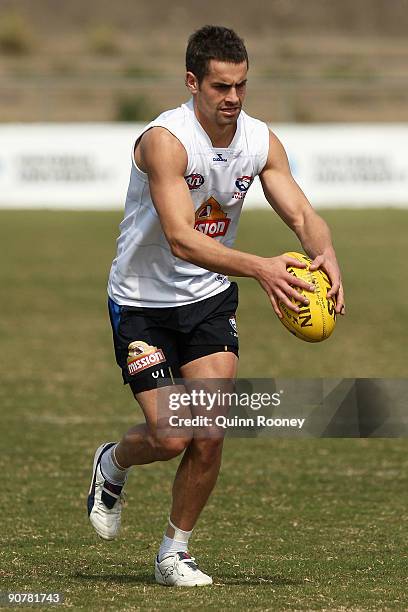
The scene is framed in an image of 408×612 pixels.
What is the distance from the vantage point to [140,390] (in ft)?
19.9

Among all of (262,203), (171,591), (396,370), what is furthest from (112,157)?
(171,591)

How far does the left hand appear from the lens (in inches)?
226

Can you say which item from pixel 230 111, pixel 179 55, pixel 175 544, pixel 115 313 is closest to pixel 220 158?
pixel 230 111

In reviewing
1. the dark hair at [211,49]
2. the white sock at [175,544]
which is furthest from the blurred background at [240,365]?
the dark hair at [211,49]

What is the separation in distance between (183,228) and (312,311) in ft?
2.15

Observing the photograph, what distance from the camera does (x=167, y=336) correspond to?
6.21 metres

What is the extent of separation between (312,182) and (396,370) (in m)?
14.5

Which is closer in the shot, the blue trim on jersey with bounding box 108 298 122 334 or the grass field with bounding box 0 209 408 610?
the grass field with bounding box 0 209 408 610

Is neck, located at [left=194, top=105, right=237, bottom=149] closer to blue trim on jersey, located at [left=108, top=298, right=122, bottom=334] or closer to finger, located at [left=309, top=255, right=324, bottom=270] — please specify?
finger, located at [left=309, top=255, right=324, bottom=270]

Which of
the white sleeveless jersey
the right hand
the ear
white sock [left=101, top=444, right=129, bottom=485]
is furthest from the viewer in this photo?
white sock [left=101, top=444, right=129, bottom=485]

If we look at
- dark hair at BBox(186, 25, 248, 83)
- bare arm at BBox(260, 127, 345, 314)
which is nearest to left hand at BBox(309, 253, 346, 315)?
bare arm at BBox(260, 127, 345, 314)

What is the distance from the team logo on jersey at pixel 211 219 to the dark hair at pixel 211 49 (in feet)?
Answer: 1.91

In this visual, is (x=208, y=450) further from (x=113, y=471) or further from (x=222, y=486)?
(x=222, y=486)

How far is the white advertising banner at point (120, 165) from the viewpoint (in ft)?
86.8
